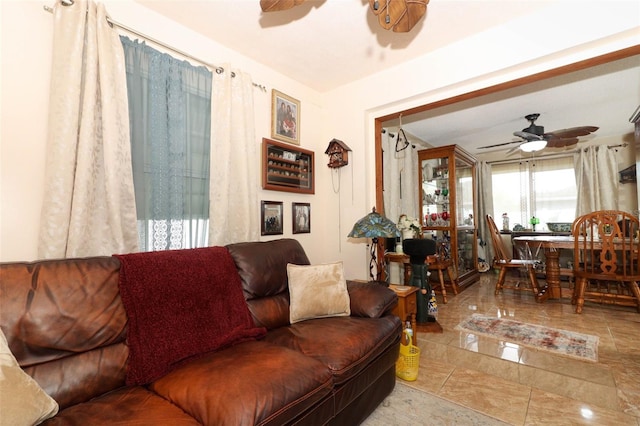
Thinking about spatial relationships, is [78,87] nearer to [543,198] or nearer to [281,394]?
[281,394]

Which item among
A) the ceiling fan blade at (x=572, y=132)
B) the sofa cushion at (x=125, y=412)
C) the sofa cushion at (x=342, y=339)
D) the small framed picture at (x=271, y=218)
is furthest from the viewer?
the ceiling fan blade at (x=572, y=132)

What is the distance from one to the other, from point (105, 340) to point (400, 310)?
6.37 feet

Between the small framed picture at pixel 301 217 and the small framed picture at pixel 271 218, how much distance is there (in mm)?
189

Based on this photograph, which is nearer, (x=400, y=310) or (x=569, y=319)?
(x=400, y=310)

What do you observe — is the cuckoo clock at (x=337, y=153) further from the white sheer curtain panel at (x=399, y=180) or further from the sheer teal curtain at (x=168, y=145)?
the sheer teal curtain at (x=168, y=145)

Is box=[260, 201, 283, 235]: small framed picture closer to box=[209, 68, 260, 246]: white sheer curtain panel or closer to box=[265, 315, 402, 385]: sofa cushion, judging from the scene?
box=[209, 68, 260, 246]: white sheer curtain panel

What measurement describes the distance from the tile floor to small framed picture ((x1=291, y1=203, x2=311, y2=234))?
156 cm

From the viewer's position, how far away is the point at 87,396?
118cm

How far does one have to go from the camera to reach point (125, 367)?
1292 millimetres

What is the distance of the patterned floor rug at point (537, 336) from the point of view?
238 centimetres

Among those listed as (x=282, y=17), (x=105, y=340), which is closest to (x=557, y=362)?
Result: (x=105, y=340)

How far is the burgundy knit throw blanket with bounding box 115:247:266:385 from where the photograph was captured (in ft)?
4.37

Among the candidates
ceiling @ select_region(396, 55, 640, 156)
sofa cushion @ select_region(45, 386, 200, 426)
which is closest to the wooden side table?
sofa cushion @ select_region(45, 386, 200, 426)

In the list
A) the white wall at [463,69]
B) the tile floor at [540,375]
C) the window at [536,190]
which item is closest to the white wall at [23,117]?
the white wall at [463,69]
